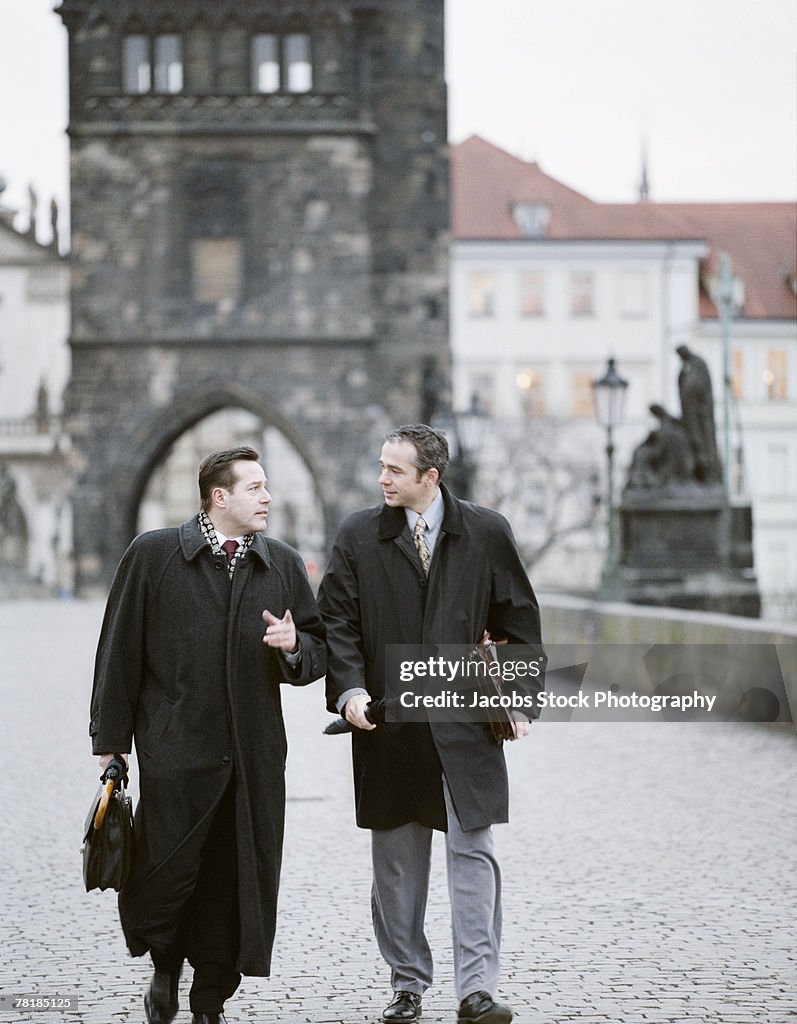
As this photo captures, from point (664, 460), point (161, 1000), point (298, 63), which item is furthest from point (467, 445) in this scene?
point (161, 1000)

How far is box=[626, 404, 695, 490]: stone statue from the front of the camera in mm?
22016

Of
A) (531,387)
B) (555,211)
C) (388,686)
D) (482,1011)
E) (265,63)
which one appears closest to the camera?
(482,1011)

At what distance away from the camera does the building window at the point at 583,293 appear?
200ft

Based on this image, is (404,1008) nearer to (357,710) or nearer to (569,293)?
(357,710)

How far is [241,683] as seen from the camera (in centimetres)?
538

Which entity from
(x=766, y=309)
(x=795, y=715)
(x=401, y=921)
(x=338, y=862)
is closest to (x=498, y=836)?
(x=338, y=862)

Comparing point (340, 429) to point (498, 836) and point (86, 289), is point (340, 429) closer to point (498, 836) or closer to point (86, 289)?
point (86, 289)

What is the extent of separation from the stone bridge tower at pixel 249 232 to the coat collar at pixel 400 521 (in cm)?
3421

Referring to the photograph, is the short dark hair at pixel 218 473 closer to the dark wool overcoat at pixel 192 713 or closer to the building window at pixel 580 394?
the dark wool overcoat at pixel 192 713

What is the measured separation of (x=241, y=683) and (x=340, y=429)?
115 ft

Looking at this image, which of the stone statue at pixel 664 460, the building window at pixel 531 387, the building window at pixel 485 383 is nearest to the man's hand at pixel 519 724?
the stone statue at pixel 664 460

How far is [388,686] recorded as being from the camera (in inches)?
217

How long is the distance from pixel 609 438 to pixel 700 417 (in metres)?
2.25

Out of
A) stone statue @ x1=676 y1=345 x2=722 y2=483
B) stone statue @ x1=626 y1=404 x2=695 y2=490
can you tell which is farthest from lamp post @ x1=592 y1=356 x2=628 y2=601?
stone statue @ x1=676 y1=345 x2=722 y2=483
